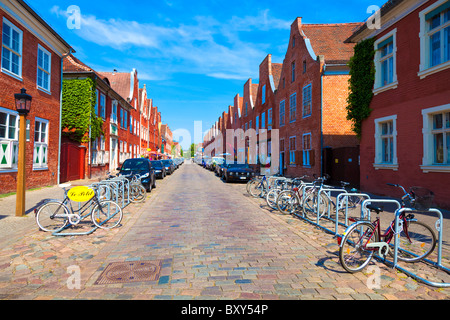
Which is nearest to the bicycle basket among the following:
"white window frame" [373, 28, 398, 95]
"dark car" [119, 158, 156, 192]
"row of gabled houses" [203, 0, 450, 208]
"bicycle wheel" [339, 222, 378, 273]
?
"bicycle wheel" [339, 222, 378, 273]

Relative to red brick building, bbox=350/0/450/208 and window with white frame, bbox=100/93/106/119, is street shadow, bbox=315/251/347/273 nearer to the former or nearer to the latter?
red brick building, bbox=350/0/450/208

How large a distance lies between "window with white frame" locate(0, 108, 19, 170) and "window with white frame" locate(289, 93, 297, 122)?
18906 mm

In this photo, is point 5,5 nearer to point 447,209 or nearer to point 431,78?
point 431,78

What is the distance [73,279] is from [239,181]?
18190 mm

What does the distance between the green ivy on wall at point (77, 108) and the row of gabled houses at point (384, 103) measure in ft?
51.3

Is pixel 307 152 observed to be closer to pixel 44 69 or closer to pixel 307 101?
pixel 307 101

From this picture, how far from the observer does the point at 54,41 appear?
15555mm

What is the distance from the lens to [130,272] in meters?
4.21

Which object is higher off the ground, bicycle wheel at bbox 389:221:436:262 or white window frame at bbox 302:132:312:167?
white window frame at bbox 302:132:312:167

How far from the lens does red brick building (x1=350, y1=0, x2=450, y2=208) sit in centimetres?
979

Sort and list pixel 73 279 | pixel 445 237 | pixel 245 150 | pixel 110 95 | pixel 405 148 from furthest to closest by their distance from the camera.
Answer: pixel 245 150
pixel 110 95
pixel 405 148
pixel 445 237
pixel 73 279

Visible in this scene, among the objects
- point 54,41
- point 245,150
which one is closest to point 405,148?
point 54,41

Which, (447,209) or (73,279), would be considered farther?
(447,209)

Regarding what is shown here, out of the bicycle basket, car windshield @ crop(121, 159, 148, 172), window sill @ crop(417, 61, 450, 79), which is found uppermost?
window sill @ crop(417, 61, 450, 79)
